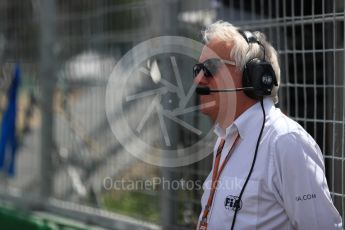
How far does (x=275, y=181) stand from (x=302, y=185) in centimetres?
12

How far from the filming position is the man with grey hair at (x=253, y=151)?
2.45 meters

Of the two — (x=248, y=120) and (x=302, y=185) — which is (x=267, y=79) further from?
(x=302, y=185)

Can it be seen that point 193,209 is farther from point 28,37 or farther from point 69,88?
point 28,37

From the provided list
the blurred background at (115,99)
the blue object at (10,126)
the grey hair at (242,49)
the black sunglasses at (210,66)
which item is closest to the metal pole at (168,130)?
the blurred background at (115,99)

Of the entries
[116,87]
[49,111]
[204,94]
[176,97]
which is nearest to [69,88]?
[49,111]

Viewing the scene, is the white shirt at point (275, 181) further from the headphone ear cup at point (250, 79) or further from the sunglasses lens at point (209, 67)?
the sunglasses lens at point (209, 67)

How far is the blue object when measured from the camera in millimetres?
6355

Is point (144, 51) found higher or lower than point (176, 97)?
higher

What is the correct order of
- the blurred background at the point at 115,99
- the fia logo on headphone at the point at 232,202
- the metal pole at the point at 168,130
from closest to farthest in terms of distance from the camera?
the fia logo on headphone at the point at 232,202
the blurred background at the point at 115,99
the metal pole at the point at 168,130

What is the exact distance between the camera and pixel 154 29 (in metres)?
4.56

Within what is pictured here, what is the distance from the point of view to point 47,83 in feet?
19.0

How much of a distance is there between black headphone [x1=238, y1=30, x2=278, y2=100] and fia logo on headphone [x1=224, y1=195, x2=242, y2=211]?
0.48 metres

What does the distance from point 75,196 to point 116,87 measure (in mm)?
1247

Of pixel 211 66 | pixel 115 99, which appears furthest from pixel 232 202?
pixel 115 99
